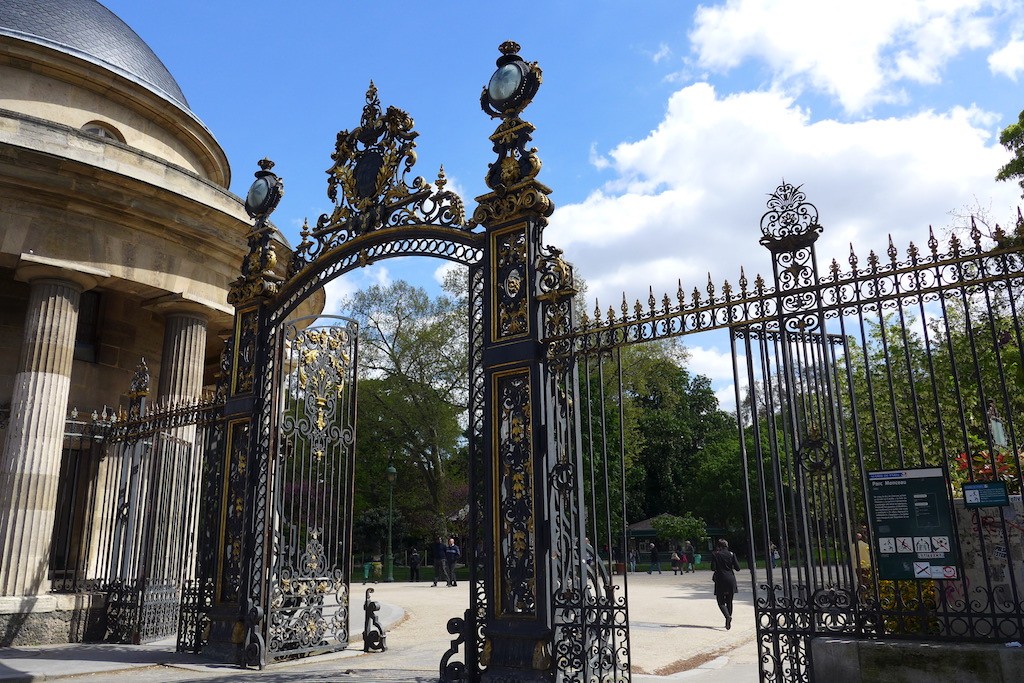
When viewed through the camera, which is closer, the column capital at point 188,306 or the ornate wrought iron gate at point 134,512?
the ornate wrought iron gate at point 134,512

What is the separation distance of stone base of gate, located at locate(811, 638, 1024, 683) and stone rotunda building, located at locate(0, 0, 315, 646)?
9112 mm

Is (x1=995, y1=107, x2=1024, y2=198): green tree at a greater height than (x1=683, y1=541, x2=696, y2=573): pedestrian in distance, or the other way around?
(x1=995, y1=107, x2=1024, y2=198): green tree

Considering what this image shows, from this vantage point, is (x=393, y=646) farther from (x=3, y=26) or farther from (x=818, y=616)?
(x=3, y=26)

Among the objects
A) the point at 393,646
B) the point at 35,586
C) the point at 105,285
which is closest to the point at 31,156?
the point at 105,285

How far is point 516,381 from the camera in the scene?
7.40 metres

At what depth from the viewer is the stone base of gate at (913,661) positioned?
4.81 metres

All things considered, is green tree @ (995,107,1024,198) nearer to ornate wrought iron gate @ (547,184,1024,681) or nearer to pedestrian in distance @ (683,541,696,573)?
ornate wrought iron gate @ (547,184,1024,681)

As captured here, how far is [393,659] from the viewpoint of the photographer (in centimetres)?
948

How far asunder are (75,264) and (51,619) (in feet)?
16.8

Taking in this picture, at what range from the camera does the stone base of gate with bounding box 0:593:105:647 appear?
10.7 metres

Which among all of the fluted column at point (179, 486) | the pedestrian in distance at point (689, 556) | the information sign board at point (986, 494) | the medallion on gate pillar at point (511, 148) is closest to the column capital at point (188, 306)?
the fluted column at point (179, 486)

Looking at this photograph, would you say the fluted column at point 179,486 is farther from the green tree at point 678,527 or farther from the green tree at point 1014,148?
the green tree at point 678,527

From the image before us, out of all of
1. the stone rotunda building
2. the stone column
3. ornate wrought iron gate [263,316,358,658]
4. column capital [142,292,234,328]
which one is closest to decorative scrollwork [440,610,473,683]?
ornate wrought iron gate [263,316,358,658]

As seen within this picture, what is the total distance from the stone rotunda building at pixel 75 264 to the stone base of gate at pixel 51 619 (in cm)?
2
